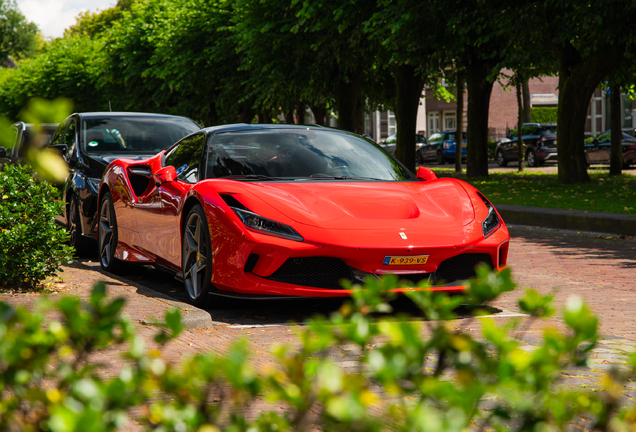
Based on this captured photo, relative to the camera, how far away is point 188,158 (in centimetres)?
701

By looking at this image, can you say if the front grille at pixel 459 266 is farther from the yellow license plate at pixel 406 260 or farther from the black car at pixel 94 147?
the black car at pixel 94 147

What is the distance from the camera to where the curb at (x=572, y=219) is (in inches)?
440

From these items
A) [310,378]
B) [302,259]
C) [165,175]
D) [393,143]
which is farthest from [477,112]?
[393,143]

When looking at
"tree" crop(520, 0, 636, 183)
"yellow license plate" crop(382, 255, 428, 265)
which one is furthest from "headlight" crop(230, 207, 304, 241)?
"tree" crop(520, 0, 636, 183)

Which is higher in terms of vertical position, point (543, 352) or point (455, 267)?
point (543, 352)

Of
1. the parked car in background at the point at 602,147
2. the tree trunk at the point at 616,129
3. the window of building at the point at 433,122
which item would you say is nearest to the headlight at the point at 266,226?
the tree trunk at the point at 616,129

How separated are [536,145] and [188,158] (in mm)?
29900

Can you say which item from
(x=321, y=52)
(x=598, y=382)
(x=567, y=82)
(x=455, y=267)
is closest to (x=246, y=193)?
(x=455, y=267)

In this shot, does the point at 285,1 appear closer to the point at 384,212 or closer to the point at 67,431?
the point at 384,212

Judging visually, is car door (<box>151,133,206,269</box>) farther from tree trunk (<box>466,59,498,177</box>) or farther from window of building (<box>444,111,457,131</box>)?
window of building (<box>444,111,457,131</box>)

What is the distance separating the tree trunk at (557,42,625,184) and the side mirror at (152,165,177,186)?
13497mm

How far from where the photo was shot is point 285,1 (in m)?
A: 24.7

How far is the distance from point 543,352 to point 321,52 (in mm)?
23638

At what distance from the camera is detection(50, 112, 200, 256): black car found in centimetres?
916
